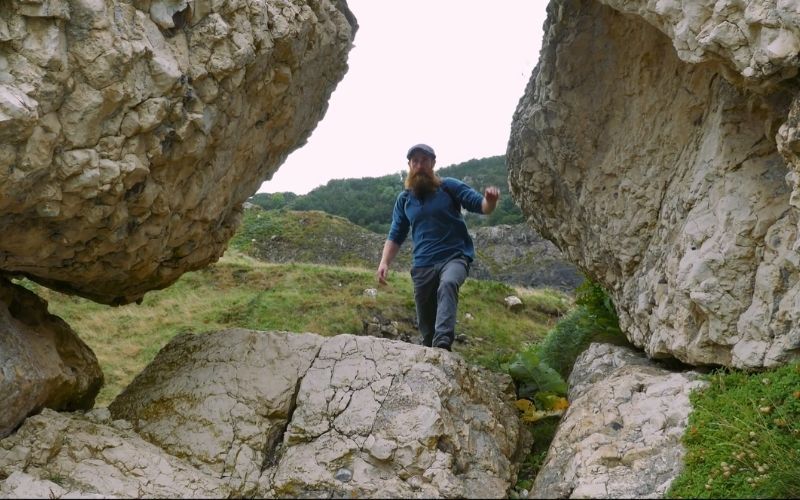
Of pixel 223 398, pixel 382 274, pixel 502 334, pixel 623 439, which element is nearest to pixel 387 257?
pixel 382 274

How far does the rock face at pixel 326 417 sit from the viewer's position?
17.5ft

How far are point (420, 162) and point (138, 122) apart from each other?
3691mm

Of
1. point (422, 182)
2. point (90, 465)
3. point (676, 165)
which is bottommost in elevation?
point (90, 465)

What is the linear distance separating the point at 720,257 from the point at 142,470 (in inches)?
202

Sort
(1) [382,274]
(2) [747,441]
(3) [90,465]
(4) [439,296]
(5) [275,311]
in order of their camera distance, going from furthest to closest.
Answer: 1. (5) [275,311]
2. (1) [382,274]
3. (4) [439,296]
4. (3) [90,465]
5. (2) [747,441]

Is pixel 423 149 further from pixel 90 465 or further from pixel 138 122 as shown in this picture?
pixel 90 465

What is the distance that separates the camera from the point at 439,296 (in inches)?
303

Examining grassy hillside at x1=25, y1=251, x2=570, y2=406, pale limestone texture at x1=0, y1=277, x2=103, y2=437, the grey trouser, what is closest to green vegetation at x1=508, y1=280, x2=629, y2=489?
grassy hillside at x1=25, y1=251, x2=570, y2=406

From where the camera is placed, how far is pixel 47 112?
4.70m

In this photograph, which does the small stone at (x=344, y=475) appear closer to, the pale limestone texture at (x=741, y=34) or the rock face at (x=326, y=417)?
the rock face at (x=326, y=417)

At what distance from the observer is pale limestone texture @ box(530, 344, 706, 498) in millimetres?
4742

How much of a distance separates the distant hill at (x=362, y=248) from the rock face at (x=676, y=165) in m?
17.5

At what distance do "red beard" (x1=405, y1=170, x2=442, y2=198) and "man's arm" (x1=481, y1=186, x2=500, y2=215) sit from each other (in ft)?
2.91

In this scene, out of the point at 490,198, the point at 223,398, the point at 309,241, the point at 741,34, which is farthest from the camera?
the point at 309,241
